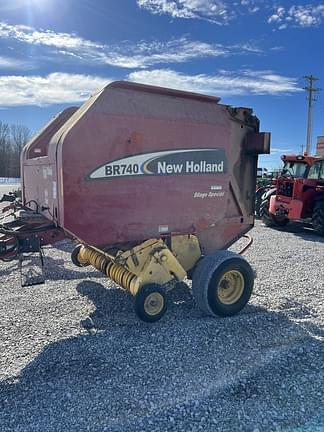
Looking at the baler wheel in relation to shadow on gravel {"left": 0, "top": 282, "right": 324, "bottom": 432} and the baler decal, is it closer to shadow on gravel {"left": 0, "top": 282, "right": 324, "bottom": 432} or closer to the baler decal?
shadow on gravel {"left": 0, "top": 282, "right": 324, "bottom": 432}

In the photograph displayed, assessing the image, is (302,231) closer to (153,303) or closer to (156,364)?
(153,303)

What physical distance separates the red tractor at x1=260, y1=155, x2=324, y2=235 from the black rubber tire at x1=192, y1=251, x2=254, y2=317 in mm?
7193

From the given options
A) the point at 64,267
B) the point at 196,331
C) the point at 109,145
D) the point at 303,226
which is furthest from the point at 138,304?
the point at 303,226

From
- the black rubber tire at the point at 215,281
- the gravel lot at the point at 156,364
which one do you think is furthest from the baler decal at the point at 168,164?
the gravel lot at the point at 156,364

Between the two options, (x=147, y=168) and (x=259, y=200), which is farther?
(x=259, y=200)

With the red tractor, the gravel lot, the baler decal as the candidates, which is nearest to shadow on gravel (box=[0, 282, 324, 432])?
the gravel lot

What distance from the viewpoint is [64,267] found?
23.4 ft

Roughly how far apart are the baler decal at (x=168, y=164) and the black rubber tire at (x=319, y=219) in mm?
7265

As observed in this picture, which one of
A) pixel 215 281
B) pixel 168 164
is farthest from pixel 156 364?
pixel 168 164

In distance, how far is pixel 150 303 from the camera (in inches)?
176

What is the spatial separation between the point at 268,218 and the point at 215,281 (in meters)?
8.80

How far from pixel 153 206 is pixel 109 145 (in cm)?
88

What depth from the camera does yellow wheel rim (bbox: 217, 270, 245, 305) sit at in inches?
194

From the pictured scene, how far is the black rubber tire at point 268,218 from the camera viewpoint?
12844 mm
